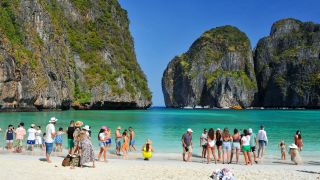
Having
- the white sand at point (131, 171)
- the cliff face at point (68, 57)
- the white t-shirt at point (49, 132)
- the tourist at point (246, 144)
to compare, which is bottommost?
the white sand at point (131, 171)

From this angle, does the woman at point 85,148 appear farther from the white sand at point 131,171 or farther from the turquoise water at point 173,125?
the turquoise water at point 173,125

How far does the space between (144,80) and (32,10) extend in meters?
65.2

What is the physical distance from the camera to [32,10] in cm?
9456

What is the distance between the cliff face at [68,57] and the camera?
266ft

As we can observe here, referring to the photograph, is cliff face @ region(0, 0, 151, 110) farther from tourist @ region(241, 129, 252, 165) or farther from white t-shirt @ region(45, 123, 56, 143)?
tourist @ region(241, 129, 252, 165)

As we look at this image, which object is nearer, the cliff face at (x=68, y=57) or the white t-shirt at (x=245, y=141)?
the white t-shirt at (x=245, y=141)

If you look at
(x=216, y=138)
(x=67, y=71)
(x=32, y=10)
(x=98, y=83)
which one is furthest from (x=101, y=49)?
(x=216, y=138)


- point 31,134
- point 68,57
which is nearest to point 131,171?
point 31,134

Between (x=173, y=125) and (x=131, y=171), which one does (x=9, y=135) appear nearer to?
(x=131, y=171)

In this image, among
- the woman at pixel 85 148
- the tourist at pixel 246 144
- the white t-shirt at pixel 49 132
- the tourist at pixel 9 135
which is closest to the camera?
the woman at pixel 85 148

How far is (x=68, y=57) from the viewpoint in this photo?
356 ft

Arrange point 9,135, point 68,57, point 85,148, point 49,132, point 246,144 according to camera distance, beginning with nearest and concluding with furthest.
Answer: point 85,148 < point 49,132 < point 246,144 < point 9,135 < point 68,57

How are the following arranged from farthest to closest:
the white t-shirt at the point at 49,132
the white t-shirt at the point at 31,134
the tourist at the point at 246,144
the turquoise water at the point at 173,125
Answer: the turquoise water at the point at 173,125, the white t-shirt at the point at 31,134, the tourist at the point at 246,144, the white t-shirt at the point at 49,132

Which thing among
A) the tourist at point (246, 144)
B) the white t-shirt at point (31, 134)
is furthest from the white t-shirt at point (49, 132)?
the tourist at point (246, 144)
